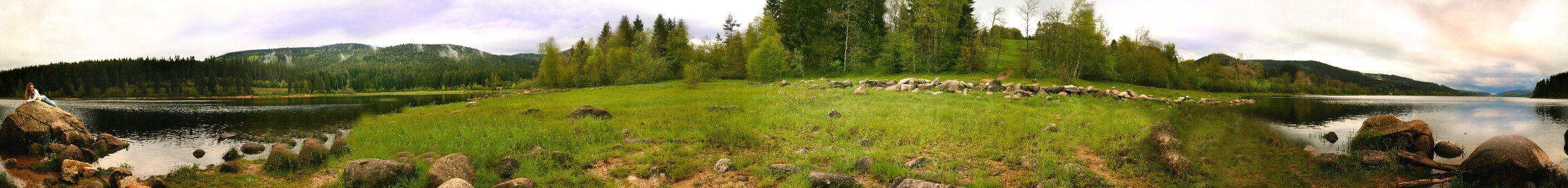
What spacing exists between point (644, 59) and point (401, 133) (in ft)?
165

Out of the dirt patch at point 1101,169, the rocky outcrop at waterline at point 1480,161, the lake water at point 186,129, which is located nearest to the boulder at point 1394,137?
the rocky outcrop at waterline at point 1480,161

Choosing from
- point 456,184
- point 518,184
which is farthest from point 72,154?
point 518,184

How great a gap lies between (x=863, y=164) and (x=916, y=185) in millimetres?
1550

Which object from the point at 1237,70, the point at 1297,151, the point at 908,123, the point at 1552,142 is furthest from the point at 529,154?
the point at 1237,70

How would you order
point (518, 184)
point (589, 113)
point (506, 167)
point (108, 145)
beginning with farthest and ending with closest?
point (108, 145), point (589, 113), point (506, 167), point (518, 184)

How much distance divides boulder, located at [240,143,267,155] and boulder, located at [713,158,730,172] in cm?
1544

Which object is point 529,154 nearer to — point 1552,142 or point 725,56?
point 1552,142

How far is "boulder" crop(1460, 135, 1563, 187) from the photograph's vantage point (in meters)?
4.82

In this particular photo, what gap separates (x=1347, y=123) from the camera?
319 inches

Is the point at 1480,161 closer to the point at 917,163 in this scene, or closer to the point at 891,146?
the point at 917,163

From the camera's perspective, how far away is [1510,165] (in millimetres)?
4867

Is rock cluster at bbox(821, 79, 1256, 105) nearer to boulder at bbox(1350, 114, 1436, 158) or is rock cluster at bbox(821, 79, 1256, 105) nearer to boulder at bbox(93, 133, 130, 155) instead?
boulder at bbox(1350, 114, 1436, 158)

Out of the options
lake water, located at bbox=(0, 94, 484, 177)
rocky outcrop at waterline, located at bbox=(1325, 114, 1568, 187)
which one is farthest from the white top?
rocky outcrop at waterline, located at bbox=(1325, 114, 1568, 187)

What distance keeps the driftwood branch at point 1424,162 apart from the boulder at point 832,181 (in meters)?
5.88
